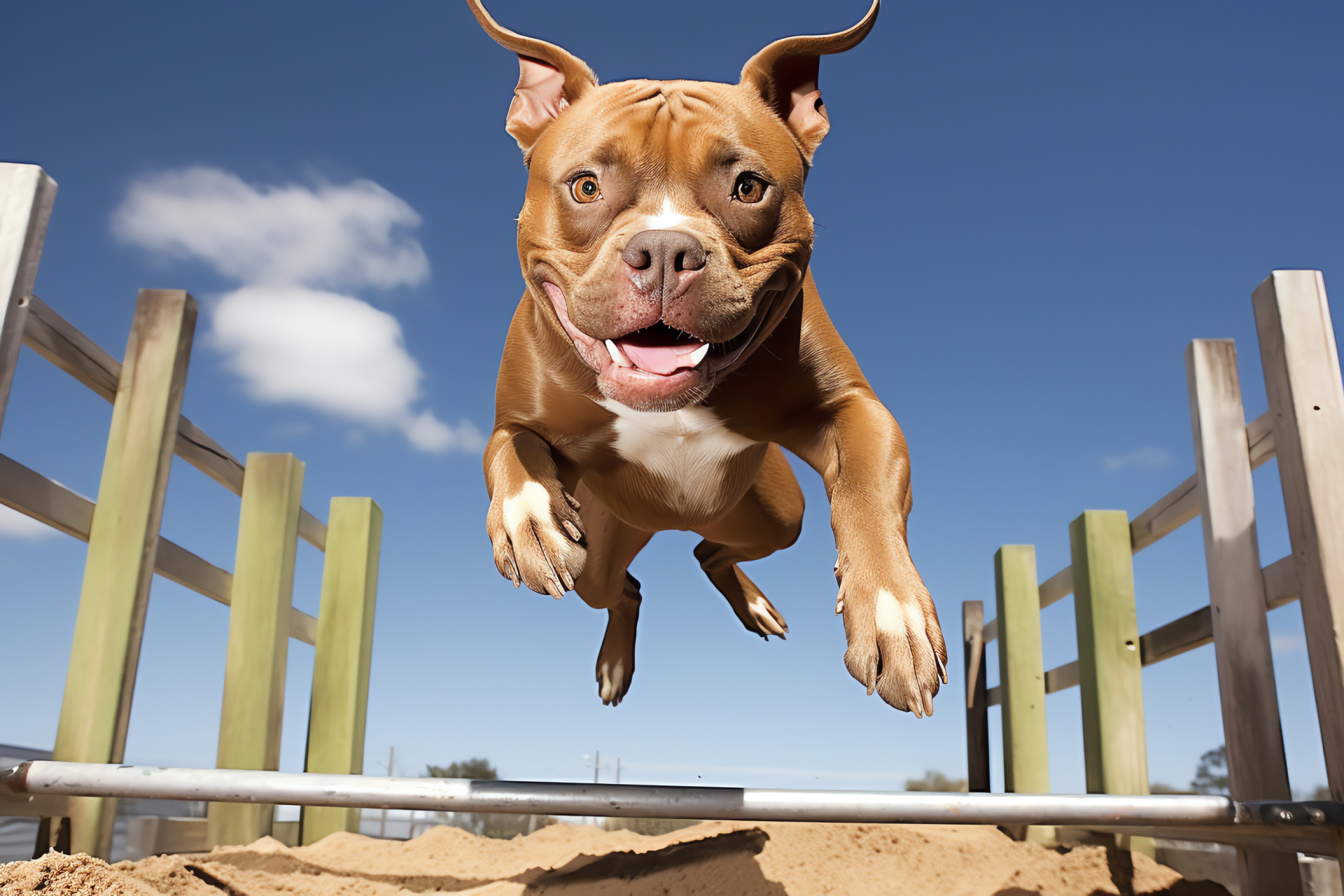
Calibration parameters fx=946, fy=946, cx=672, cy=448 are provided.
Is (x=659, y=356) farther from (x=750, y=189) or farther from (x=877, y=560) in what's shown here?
(x=877, y=560)

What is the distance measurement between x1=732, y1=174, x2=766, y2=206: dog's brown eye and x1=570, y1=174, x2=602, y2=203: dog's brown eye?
291 mm

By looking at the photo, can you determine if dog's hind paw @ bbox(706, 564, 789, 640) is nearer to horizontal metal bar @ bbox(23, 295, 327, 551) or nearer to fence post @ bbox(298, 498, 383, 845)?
fence post @ bbox(298, 498, 383, 845)

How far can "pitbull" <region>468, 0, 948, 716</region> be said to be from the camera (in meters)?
1.82

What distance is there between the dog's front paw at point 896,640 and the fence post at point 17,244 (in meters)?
2.29

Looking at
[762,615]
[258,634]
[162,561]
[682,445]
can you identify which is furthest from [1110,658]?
[162,561]

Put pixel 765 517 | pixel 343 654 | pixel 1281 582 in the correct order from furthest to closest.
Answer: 1. pixel 343 654
2. pixel 765 517
3. pixel 1281 582

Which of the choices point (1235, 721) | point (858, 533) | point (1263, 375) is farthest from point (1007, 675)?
point (858, 533)

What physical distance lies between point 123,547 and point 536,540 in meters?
1.82

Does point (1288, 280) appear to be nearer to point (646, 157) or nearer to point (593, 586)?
point (646, 157)

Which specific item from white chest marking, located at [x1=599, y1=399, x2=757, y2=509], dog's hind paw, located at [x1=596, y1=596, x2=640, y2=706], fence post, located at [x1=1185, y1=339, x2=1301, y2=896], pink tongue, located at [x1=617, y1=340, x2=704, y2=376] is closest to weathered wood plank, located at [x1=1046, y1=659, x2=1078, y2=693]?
fence post, located at [x1=1185, y1=339, x2=1301, y2=896]

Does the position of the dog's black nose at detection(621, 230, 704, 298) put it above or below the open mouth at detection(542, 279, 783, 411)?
above

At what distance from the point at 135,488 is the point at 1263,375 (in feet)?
11.8

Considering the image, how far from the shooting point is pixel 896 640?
179 cm

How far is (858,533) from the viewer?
2.03 m
